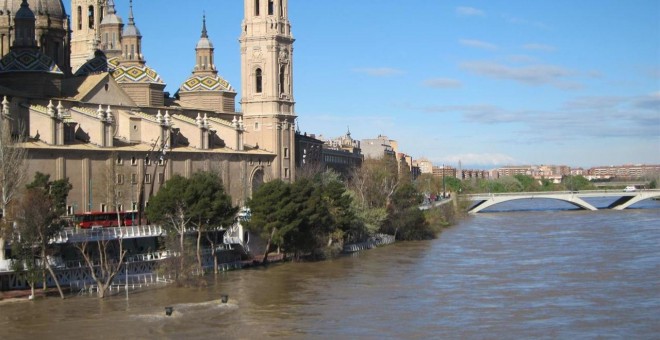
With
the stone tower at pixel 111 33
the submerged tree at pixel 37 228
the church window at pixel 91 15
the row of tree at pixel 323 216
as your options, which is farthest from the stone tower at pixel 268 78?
the submerged tree at pixel 37 228

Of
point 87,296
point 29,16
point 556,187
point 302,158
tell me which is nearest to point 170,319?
point 87,296

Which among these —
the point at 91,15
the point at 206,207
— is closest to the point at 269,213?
the point at 206,207

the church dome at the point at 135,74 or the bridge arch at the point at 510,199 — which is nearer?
the church dome at the point at 135,74

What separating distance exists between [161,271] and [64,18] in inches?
972

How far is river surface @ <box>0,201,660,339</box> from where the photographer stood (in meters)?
26.6

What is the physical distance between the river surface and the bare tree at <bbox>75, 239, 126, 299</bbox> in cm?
72

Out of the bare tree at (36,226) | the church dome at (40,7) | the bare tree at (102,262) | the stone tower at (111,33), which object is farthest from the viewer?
the stone tower at (111,33)

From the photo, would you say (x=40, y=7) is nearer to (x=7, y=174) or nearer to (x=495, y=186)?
(x=7, y=174)

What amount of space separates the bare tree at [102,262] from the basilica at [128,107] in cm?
599

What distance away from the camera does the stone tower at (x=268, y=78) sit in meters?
57.4

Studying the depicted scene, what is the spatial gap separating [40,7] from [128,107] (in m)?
7.12

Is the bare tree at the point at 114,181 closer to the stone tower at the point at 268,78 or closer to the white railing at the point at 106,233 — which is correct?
the white railing at the point at 106,233

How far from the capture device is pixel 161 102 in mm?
57000

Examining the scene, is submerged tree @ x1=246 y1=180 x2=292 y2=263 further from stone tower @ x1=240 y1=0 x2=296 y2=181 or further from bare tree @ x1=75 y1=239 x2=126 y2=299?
stone tower @ x1=240 y1=0 x2=296 y2=181
